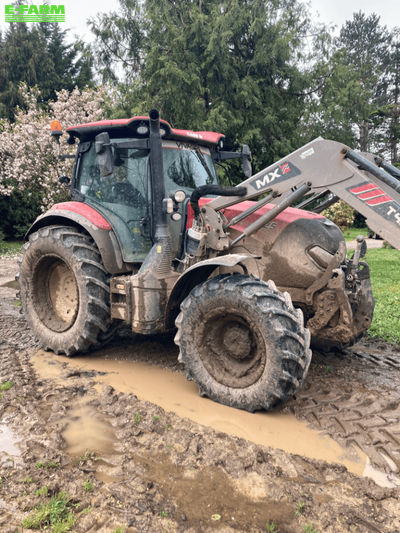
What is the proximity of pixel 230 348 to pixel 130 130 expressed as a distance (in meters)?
2.52

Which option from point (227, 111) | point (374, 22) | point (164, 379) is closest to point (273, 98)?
point (227, 111)

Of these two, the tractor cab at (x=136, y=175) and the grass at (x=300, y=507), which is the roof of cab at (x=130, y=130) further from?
the grass at (x=300, y=507)

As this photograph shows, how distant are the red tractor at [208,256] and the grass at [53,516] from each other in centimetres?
154

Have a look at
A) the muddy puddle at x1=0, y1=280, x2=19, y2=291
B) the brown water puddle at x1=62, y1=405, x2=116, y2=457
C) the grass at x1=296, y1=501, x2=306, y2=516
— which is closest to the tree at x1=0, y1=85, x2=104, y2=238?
the muddy puddle at x1=0, y1=280, x2=19, y2=291

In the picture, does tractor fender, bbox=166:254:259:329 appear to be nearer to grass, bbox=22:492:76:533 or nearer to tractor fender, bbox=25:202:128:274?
tractor fender, bbox=25:202:128:274

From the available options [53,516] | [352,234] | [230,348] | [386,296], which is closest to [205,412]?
[230,348]

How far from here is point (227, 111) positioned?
13.1 metres

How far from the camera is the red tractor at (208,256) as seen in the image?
3.40 m

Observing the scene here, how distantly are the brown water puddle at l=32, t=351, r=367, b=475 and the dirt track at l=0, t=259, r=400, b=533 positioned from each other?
0.08 metres

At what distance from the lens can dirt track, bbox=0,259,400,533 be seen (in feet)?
7.58

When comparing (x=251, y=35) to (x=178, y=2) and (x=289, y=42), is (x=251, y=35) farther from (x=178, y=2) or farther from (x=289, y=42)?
(x=178, y=2)

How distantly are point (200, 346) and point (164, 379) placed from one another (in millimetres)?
728

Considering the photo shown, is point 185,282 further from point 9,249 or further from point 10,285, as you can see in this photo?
point 9,249

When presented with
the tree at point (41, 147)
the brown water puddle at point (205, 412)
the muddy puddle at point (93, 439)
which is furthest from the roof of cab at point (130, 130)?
the tree at point (41, 147)
